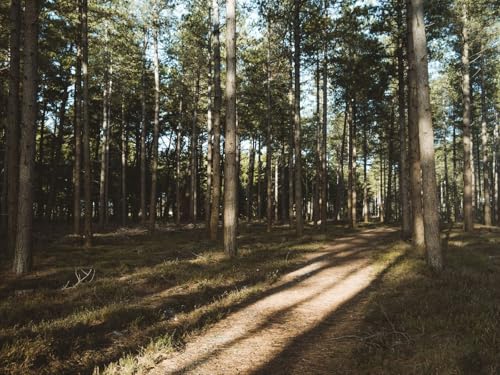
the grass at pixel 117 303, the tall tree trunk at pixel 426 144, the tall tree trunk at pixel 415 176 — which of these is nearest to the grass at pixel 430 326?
the tall tree trunk at pixel 426 144

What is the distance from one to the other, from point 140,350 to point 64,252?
10.3 metres

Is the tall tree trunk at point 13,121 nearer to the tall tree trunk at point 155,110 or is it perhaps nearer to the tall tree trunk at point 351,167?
the tall tree trunk at point 155,110

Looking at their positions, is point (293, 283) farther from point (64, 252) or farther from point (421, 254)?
point (64, 252)

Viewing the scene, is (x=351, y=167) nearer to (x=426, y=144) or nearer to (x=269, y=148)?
(x=269, y=148)

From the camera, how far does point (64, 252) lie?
13.3m

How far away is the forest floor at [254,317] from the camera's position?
4398 millimetres

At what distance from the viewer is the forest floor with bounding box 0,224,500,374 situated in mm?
4398

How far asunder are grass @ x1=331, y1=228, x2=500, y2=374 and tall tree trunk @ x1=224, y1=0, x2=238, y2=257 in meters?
5.29

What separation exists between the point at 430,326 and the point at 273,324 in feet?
8.21

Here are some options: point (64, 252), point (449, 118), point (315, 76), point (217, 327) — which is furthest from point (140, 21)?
point (449, 118)

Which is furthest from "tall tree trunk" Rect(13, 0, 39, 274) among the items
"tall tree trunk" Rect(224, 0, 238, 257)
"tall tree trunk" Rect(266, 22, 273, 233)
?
"tall tree trunk" Rect(266, 22, 273, 233)

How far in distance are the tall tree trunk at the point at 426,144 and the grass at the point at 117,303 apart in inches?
163

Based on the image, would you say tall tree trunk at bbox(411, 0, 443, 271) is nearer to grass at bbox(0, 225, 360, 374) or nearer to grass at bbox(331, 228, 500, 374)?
grass at bbox(331, 228, 500, 374)

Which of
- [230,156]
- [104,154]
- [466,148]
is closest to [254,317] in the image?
[230,156]
